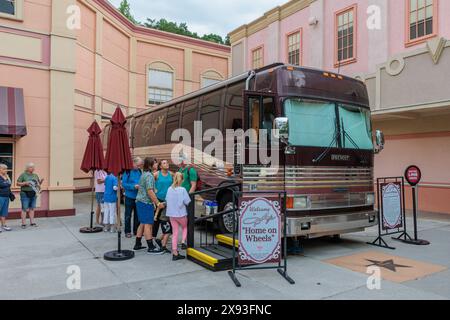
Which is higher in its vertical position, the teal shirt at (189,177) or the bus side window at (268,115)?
the bus side window at (268,115)

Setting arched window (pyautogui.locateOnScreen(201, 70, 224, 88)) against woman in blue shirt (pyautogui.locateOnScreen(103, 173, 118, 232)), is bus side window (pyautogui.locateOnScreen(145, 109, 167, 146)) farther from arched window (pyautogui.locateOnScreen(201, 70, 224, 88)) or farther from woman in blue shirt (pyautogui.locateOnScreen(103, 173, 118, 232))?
arched window (pyautogui.locateOnScreen(201, 70, 224, 88))

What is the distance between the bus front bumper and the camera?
6.63 metres

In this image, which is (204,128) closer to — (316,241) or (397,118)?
(316,241)

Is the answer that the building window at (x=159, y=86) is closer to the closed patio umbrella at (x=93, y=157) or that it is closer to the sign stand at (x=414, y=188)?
the closed patio umbrella at (x=93, y=157)

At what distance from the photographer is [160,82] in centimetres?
2573

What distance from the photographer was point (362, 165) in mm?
7727

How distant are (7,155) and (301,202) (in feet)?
28.3

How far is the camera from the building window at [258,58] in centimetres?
1968

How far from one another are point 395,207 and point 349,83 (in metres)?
2.79

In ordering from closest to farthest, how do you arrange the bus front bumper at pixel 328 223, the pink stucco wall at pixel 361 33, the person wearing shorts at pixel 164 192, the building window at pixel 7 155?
the bus front bumper at pixel 328 223, the person wearing shorts at pixel 164 192, the building window at pixel 7 155, the pink stucco wall at pixel 361 33

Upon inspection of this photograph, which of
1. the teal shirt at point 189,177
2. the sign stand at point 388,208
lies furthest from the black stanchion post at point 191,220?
the sign stand at point 388,208

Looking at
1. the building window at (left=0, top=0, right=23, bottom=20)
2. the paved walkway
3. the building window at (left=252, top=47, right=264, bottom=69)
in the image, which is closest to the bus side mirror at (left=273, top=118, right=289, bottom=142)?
the paved walkway

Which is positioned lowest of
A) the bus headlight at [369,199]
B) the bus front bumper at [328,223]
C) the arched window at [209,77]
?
the bus front bumper at [328,223]

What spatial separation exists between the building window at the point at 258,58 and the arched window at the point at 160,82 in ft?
24.8
